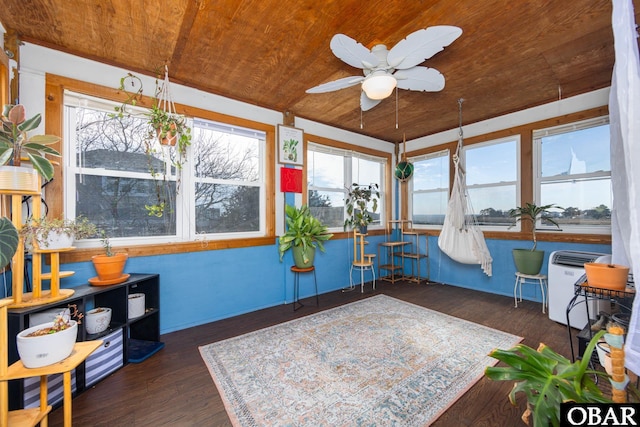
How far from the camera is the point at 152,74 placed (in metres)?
2.36

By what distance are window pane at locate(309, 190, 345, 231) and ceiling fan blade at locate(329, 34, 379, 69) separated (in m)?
2.11

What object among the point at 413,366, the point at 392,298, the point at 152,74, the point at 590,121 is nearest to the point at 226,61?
the point at 152,74

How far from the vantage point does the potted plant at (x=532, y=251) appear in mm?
2879

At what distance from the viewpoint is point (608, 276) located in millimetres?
1399

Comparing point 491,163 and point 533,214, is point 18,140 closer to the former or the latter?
point 533,214

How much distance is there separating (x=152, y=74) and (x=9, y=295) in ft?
6.56

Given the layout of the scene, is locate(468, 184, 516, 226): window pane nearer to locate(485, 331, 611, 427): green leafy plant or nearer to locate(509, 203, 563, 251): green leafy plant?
locate(509, 203, 563, 251): green leafy plant

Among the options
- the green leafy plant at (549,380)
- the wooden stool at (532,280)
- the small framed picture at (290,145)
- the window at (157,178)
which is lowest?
the wooden stool at (532,280)

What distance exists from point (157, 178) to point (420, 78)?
2.40m

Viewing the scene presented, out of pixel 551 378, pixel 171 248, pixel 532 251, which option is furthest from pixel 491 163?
pixel 171 248

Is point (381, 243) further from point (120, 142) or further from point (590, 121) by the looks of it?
point (120, 142)

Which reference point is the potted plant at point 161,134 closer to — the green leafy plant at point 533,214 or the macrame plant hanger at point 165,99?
the macrame plant hanger at point 165,99

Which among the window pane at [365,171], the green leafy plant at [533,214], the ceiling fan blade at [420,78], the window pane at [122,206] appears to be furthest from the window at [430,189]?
the window pane at [122,206]

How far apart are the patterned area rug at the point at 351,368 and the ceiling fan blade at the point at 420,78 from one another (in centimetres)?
204
